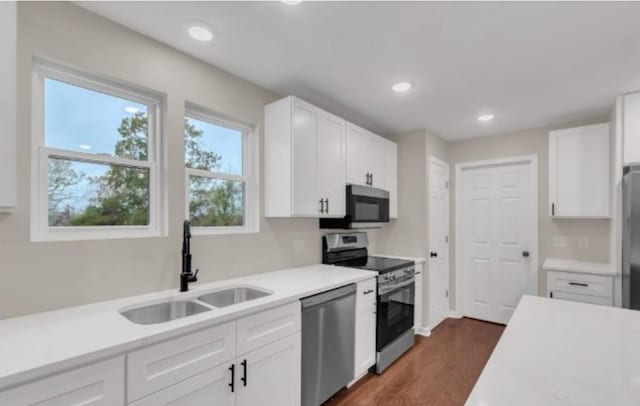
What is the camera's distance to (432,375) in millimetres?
2727

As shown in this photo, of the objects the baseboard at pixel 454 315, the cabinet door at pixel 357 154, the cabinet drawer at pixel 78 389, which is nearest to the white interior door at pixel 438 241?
the baseboard at pixel 454 315

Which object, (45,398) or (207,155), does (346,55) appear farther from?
(45,398)

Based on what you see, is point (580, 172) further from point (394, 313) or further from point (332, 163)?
point (332, 163)

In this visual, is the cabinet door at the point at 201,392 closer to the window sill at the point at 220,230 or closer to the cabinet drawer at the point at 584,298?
the window sill at the point at 220,230

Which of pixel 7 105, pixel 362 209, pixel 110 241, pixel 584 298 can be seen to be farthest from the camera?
pixel 362 209

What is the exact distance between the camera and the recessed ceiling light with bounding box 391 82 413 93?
252 cm

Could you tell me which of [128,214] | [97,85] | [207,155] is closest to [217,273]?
[128,214]

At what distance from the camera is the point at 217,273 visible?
223cm

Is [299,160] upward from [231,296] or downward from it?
upward

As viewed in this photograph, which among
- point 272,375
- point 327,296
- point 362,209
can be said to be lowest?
point 272,375

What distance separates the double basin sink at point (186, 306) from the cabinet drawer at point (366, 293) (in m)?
0.84

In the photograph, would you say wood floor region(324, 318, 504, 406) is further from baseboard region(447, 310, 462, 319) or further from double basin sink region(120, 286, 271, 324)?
double basin sink region(120, 286, 271, 324)

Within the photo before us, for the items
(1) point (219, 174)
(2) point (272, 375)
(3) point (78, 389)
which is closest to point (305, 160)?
(1) point (219, 174)

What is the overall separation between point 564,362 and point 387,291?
1776mm
